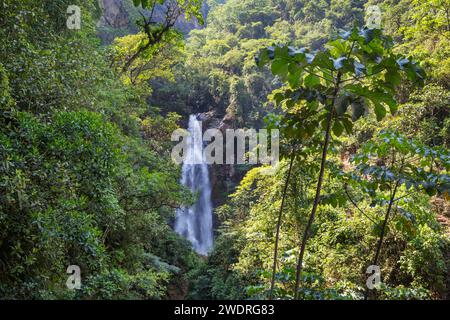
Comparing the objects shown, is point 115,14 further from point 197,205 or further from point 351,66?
point 351,66

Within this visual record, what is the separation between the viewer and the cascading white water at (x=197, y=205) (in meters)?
18.6

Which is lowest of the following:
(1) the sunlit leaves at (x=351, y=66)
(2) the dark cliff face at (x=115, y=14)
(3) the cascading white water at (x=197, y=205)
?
(3) the cascading white water at (x=197, y=205)

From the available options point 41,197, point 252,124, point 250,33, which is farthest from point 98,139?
point 250,33

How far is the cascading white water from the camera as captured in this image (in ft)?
61.1

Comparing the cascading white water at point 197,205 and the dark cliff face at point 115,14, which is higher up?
the dark cliff face at point 115,14

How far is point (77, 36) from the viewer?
7.45 m

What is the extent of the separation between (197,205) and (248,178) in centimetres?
1111

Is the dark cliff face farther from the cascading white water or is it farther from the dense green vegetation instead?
the dense green vegetation

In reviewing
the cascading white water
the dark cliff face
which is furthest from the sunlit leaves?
the dark cliff face

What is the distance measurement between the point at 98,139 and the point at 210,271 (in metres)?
7.22

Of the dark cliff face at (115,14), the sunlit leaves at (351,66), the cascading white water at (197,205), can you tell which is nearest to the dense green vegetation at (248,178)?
the sunlit leaves at (351,66)

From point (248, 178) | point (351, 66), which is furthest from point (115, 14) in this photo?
point (351, 66)

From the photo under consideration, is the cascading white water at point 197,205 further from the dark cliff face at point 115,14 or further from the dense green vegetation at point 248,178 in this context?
the dark cliff face at point 115,14

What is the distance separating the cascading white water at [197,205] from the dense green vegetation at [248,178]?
552 cm
